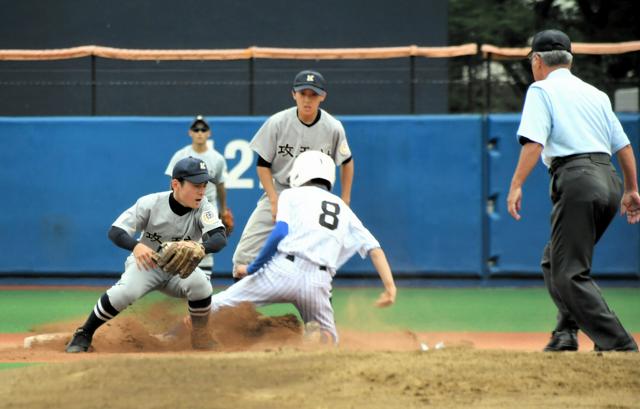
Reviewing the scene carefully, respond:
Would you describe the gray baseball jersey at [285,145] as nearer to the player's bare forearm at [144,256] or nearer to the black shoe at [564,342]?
the player's bare forearm at [144,256]

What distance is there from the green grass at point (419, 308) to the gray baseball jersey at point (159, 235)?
3.30 ft

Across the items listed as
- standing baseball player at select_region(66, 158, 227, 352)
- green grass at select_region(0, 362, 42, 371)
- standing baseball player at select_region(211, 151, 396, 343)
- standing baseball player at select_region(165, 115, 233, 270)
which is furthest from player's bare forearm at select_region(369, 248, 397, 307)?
standing baseball player at select_region(165, 115, 233, 270)

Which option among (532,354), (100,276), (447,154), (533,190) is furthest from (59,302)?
(532,354)

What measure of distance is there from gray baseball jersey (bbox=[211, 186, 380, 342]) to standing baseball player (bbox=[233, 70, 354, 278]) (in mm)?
1312

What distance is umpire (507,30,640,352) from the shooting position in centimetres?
645

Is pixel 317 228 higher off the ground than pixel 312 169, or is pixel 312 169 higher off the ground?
pixel 312 169

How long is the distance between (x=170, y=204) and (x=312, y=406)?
294 cm

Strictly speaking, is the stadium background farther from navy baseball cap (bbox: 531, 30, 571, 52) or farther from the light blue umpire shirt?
the light blue umpire shirt

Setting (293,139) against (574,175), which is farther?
(293,139)

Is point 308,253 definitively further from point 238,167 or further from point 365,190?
point 238,167

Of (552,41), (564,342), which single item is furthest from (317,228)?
(552,41)

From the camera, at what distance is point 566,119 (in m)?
6.63

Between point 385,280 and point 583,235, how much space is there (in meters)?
1.27

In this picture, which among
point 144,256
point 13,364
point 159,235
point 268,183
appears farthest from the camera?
point 268,183
